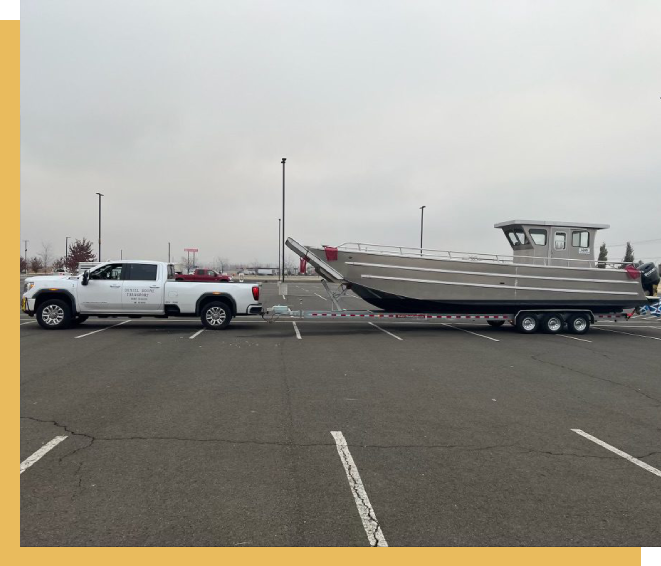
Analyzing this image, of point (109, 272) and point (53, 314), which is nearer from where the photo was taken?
point (53, 314)

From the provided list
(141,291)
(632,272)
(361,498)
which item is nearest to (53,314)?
(141,291)

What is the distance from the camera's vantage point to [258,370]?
8.88m

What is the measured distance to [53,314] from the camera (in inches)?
544

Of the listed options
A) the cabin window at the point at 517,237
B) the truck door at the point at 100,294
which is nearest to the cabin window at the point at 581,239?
the cabin window at the point at 517,237

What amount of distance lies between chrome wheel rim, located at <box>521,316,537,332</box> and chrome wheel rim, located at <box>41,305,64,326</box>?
13.9 metres

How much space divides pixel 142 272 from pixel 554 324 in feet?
42.6

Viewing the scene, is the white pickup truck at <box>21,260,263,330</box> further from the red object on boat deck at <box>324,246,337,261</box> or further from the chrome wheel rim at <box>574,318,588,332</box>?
the chrome wheel rim at <box>574,318,588,332</box>

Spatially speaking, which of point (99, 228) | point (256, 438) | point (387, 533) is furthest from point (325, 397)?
point (99, 228)

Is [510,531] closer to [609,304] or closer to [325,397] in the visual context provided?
[325,397]

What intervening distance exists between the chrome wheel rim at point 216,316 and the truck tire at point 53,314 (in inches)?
155

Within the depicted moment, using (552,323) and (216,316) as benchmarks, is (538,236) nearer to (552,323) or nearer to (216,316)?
(552,323)

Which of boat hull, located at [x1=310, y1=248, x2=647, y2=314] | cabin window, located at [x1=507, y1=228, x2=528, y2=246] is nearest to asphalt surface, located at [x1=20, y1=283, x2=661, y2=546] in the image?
boat hull, located at [x1=310, y1=248, x2=647, y2=314]

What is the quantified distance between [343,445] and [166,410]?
2544mm

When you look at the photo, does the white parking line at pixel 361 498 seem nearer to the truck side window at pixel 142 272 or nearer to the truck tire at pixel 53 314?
the truck side window at pixel 142 272
